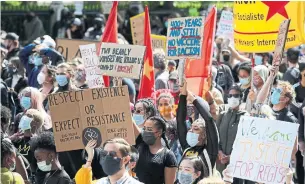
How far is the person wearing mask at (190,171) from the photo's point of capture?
8.05 meters

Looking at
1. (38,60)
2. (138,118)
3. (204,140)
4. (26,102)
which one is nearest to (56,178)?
(204,140)

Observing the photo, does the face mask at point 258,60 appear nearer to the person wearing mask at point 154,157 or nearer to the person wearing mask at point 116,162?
the person wearing mask at point 154,157

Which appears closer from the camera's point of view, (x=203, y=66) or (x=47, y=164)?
(x=47, y=164)

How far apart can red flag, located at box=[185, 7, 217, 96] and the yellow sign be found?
0.37 metres

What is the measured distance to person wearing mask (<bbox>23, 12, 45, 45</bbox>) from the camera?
74.3 ft

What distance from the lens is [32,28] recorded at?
22812mm

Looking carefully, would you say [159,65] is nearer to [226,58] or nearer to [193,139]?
[226,58]

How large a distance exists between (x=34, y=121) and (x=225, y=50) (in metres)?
6.38

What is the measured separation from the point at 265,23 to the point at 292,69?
2.71m

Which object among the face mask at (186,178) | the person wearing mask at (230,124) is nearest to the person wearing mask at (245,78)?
the person wearing mask at (230,124)

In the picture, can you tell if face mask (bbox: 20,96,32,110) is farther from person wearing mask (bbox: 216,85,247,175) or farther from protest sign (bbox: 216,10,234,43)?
protest sign (bbox: 216,10,234,43)

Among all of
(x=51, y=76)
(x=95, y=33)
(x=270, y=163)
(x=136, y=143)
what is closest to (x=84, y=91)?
(x=136, y=143)

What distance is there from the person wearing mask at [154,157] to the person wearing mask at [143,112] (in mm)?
604

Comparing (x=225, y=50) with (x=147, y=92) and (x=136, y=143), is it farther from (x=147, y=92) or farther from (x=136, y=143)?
(x=136, y=143)
